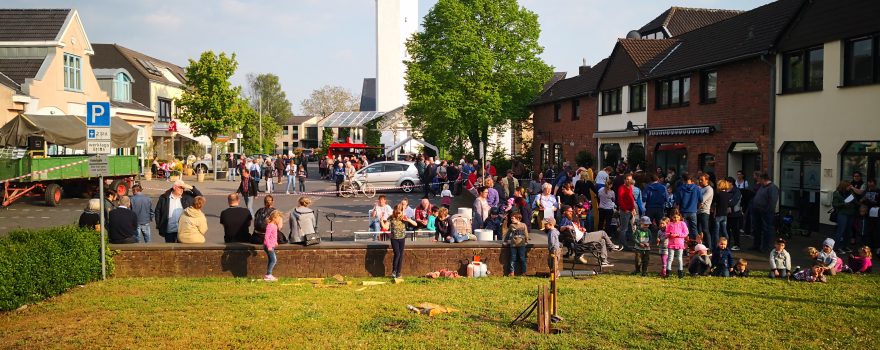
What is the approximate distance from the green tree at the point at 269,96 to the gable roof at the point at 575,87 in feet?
223

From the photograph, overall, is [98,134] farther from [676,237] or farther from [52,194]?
[52,194]

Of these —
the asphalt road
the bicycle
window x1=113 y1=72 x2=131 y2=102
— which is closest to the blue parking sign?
the asphalt road

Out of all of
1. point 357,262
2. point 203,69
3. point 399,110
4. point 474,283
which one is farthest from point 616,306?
point 399,110

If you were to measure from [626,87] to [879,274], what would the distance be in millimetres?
19028

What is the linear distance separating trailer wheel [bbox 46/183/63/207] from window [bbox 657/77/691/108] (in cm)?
2255

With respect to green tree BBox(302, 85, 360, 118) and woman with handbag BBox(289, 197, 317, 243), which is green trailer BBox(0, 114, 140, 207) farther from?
green tree BBox(302, 85, 360, 118)

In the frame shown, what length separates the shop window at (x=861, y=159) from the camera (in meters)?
15.9

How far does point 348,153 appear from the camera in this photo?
52656 mm

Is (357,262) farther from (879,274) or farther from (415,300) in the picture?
(879,274)

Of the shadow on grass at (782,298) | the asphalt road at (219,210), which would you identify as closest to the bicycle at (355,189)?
the asphalt road at (219,210)

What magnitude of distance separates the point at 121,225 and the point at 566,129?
94.5 ft

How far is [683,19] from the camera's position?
41.0 meters

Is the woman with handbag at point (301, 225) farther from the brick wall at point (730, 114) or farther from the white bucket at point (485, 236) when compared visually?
the brick wall at point (730, 114)

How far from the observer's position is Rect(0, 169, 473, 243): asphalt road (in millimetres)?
18172
